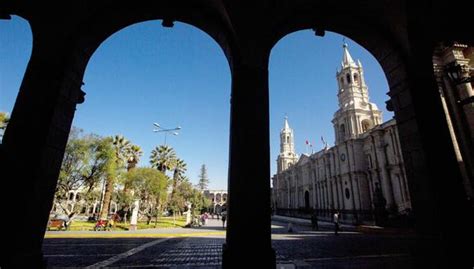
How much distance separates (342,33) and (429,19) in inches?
66.4

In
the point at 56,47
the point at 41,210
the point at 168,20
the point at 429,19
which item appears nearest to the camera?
the point at 41,210

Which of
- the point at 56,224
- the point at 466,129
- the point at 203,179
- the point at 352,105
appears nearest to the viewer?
the point at 466,129

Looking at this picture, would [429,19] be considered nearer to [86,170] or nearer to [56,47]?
[56,47]

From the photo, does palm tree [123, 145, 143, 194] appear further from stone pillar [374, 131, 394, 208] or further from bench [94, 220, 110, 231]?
stone pillar [374, 131, 394, 208]

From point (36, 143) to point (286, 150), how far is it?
64472mm

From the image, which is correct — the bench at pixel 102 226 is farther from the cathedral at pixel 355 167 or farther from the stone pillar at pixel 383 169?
the stone pillar at pixel 383 169

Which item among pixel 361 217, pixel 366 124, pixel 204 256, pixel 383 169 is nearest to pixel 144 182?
pixel 204 256

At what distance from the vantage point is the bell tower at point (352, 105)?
37097 mm

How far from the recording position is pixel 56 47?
14.1ft

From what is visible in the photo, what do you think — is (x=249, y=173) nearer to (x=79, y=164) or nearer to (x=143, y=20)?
(x=143, y=20)

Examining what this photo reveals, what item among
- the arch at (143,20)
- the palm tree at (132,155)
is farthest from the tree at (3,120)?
the arch at (143,20)

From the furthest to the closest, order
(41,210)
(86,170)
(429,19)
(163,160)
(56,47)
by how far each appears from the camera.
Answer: (163,160)
(86,170)
(429,19)
(56,47)
(41,210)

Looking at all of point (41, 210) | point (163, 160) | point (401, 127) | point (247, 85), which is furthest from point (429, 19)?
point (163, 160)

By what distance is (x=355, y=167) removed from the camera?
3319 cm
